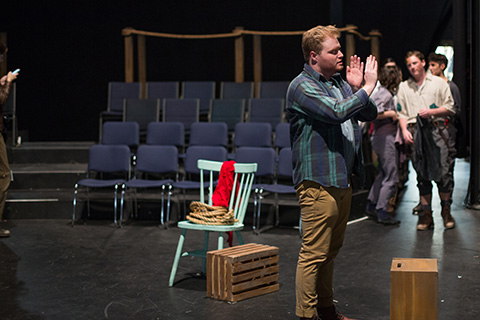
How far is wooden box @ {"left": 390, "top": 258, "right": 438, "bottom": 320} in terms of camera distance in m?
2.88

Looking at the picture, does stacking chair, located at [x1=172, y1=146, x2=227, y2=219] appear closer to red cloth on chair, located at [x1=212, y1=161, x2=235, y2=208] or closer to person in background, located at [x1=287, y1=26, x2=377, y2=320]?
red cloth on chair, located at [x1=212, y1=161, x2=235, y2=208]

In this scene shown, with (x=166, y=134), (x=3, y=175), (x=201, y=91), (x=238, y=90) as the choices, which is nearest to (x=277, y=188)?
(x=166, y=134)

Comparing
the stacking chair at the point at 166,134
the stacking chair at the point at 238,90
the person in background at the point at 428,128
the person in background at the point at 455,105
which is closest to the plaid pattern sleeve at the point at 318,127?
the person in background at the point at 428,128

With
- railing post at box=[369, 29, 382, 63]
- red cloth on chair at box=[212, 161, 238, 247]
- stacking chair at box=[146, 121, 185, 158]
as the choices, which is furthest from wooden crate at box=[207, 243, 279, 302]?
railing post at box=[369, 29, 382, 63]

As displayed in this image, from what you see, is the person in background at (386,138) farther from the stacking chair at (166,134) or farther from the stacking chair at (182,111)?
the stacking chair at (182,111)

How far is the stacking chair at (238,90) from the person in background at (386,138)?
3.41 meters

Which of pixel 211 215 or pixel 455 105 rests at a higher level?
pixel 455 105

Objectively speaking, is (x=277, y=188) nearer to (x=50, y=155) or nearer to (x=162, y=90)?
(x=50, y=155)

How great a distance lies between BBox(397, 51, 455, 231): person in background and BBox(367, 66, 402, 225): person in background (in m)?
0.22

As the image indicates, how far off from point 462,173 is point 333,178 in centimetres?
767

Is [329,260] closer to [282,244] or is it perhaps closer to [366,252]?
[366,252]

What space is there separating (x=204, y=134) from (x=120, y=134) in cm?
96

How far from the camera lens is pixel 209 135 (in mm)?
7270

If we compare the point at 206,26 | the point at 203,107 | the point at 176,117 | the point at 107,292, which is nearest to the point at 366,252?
the point at 107,292
